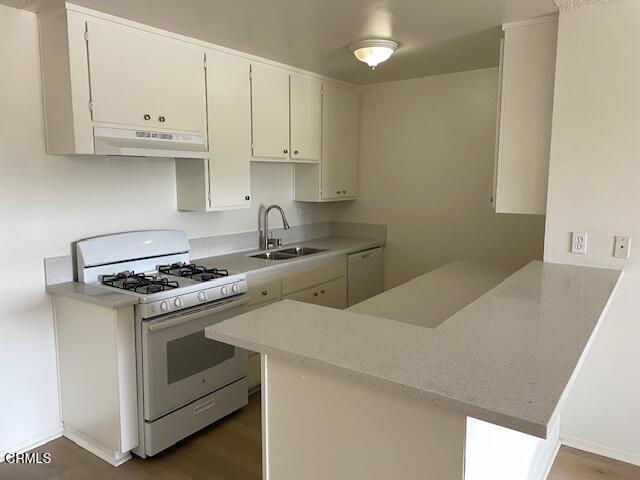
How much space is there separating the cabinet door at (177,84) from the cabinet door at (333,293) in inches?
62.2

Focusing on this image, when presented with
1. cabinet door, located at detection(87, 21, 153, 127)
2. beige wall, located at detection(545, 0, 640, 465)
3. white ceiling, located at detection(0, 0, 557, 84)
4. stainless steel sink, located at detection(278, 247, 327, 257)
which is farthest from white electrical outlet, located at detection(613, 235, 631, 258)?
cabinet door, located at detection(87, 21, 153, 127)

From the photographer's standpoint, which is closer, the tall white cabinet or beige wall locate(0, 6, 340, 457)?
beige wall locate(0, 6, 340, 457)

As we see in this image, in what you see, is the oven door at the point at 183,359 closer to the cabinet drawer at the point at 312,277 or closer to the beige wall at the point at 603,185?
the cabinet drawer at the point at 312,277

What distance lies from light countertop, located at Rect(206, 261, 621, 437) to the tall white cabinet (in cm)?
220

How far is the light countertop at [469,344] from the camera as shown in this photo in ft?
3.63

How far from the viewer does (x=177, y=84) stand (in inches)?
114

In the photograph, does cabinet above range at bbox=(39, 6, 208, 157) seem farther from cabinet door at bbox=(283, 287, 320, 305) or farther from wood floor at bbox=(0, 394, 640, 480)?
wood floor at bbox=(0, 394, 640, 480)

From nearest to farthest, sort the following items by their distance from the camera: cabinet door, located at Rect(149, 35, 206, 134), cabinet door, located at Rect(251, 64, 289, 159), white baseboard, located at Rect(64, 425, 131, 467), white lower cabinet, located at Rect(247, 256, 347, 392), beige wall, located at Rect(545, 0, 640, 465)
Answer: beige wall, located at Rect(545, 0, 640, 465), white baseboard, located at Rect(64, 425, 131, 467), cabinet door, located at Rect(149, 35, 206, 134), white lower cabinet, located at Rect(247, 256, 347, 392), cabinet door, located at Rect(251, 64, 289, 159)

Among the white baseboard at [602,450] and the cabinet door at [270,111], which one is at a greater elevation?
the cabinet door at [270,111]

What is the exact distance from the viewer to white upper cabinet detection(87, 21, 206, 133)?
2.51 metres

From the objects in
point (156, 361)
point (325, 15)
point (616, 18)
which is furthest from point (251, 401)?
point (616, 18)

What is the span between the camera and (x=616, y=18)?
7.69ft

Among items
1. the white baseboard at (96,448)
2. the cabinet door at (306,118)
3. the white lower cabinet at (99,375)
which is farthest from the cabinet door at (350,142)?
the white baseboard at (96,448)

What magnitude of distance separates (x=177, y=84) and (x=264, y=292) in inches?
57.5
